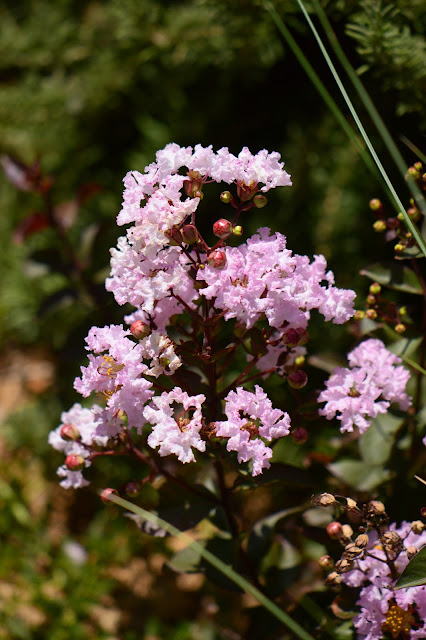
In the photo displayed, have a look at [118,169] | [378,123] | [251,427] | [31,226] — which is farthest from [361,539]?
[118,169]

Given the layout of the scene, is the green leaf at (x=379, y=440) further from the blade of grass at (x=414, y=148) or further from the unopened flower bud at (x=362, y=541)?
the blade of grass at (x=414, y=148)

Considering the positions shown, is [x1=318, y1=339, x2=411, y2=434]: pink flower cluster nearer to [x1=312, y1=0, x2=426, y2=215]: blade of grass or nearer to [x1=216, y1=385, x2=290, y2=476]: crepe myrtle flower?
[x1=216, y1=385, x2=290, y2=476]: crepe myrtle flower

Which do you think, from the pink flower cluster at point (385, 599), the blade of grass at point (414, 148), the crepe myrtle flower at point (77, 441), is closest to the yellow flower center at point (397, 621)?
the pink flower cluster at point (385, 599)

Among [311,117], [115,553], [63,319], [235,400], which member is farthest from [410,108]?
[115,553]

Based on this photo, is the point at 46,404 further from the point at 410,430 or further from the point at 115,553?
the point at 410,430

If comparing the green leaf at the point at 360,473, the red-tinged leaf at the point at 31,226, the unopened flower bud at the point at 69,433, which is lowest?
the green leaf at the point at 360,473

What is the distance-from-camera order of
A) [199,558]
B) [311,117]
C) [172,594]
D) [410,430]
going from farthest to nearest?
[311,117] < [172,594] < [410,430] < [199,558]
